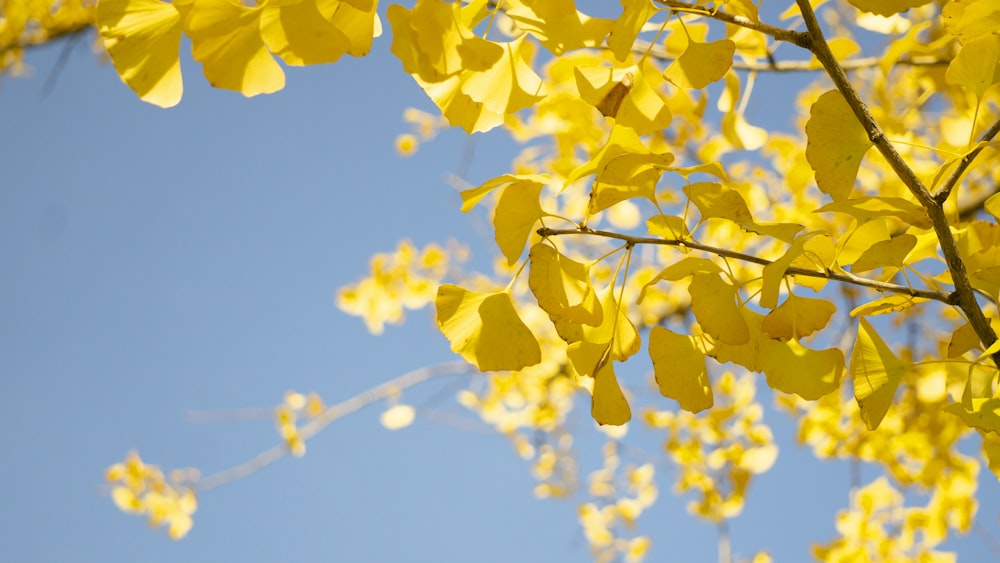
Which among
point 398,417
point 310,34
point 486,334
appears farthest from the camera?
point 398,417

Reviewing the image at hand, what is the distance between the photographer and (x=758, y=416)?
165 centimetres

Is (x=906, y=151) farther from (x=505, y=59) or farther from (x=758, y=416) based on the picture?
(x=505, y=59)

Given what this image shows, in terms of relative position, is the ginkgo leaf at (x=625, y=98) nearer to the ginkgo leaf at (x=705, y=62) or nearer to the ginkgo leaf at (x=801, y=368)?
the ginkgo leaf at (x=705, y=62)

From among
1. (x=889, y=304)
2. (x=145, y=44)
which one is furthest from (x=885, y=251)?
(x=145, y=44)

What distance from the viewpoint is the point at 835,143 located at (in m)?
0.44

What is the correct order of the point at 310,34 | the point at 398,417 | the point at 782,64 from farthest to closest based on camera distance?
the point at 398,417, the point at 782,64, the point at 310,34

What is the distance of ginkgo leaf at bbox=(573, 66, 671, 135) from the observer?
0.45 meters

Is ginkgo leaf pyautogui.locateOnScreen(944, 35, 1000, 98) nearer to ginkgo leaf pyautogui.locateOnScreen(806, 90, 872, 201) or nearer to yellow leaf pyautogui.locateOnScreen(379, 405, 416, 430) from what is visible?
ginkgo leaf pyautogui.locateOnScreen(806, 90, 872, 201)

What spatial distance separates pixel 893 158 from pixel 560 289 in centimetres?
21

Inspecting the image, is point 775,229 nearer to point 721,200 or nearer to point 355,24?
point 721,200

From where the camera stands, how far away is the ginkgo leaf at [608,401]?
0.48 m

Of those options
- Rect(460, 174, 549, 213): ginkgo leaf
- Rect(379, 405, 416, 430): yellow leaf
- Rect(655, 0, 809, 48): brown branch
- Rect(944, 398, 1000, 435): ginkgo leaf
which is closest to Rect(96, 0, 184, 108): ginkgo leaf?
Rect(460, 174, 549, 213): ginkgo leaf

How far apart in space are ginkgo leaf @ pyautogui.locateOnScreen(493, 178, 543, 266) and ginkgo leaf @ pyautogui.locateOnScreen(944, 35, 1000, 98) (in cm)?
28

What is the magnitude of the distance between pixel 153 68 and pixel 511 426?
1.99 m
